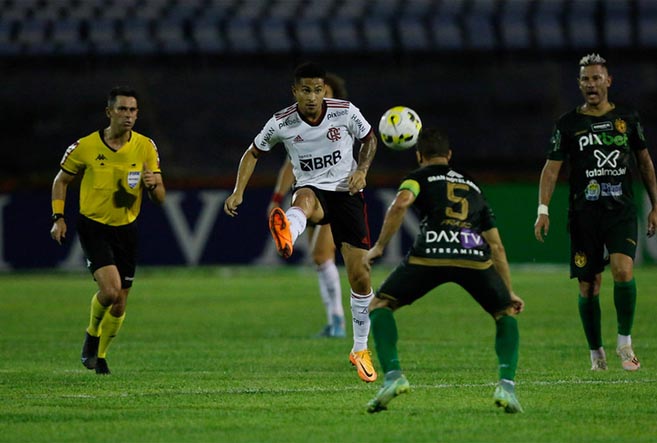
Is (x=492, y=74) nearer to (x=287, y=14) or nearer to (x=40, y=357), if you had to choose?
(x=287, y=14)

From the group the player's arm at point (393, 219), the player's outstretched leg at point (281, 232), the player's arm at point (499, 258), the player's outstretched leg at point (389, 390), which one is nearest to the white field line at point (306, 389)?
the player's outstretched leg at point (281, 232)

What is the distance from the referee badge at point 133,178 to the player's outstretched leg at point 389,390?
3610mm

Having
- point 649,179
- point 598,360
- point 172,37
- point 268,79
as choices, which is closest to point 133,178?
point 598,360

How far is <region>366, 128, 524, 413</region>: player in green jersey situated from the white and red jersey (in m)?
2.57

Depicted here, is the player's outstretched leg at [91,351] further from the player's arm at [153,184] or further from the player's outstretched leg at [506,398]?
the player's outstretched leg at [506,398]

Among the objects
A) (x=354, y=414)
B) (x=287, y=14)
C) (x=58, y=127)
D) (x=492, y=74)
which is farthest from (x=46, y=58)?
(x=354, y=414)

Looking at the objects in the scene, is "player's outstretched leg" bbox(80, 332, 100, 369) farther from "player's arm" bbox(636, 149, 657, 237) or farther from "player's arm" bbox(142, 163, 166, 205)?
"player's arm" bbox(636, 149, 657, 237)

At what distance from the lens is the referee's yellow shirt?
1030cm

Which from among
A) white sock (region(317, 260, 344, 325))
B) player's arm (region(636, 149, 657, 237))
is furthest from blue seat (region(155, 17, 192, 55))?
player's arm (region(636, 149, 657, 237))

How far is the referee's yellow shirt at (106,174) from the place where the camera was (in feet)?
33.8

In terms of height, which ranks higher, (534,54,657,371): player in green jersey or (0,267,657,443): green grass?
(534,54,657,371): player in green jersey

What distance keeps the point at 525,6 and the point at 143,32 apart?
8.98 metres

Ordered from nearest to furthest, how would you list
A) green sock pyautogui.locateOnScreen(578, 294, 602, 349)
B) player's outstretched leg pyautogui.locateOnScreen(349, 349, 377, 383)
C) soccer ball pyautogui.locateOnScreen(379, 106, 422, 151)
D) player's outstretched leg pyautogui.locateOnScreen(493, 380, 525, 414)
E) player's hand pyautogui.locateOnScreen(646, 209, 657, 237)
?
player's outstretched leg pyautogui.locateOnScreen(493, 380, 525, 414), player's outstretched leg pyautogui.locateOnScreen(349, 349, 377, 383), player's hand pyautogui.locateOnScreen(646, 209, 657, 237), green sock pyautogui.locateOnScreen(578, 294, 602, 349), soccer ball pyautogui.locateOnScreen(379, 106, 422, 151)

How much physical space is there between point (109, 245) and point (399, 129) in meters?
2.55
